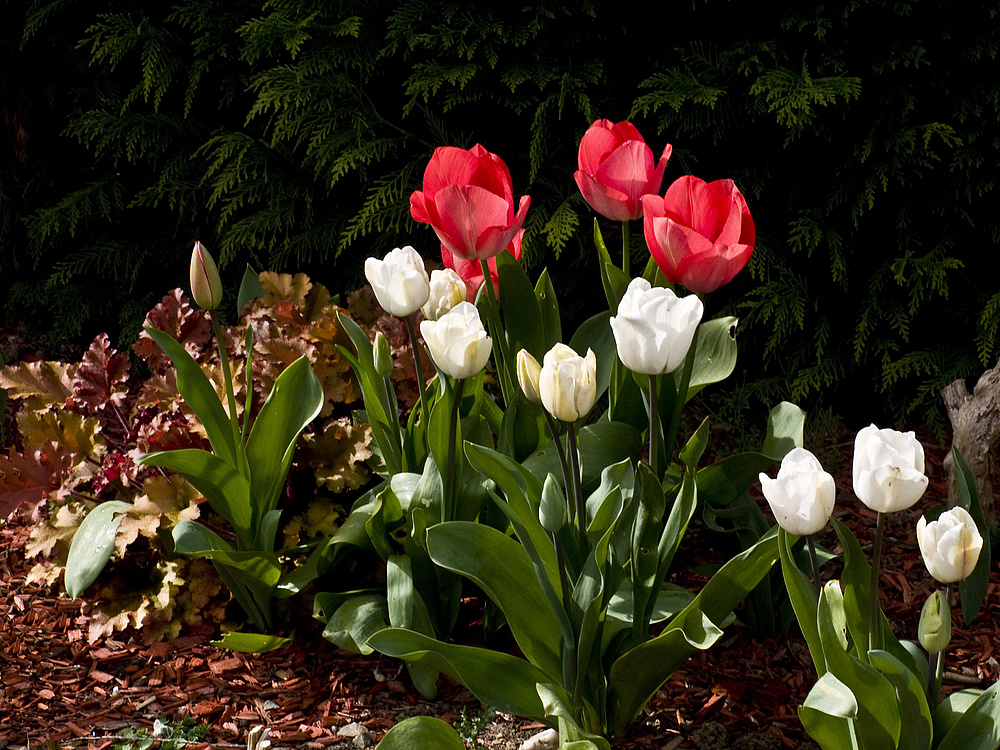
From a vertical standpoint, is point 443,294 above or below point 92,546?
above

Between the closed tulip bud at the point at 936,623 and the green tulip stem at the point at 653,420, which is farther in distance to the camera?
the green tulip stem at the point at 653,420

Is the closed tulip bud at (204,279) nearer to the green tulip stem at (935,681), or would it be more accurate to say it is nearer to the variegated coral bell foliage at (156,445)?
the variegated coral bell foliage at (156,445)

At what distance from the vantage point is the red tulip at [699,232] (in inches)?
63.5

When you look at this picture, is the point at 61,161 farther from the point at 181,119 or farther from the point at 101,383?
the point at 101,383

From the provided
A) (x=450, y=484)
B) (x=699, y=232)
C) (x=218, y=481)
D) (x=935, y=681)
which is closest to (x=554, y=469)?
(x=450, y=484)

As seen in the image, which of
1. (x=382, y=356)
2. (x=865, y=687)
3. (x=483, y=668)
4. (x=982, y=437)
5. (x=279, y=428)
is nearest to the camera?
(x=865, y=687)

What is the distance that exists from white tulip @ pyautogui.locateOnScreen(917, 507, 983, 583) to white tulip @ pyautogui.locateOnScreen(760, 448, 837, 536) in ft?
0.47

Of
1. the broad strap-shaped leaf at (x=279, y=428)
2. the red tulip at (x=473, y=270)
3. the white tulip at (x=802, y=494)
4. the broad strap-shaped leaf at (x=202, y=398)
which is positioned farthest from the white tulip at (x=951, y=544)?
the broad strap-shaped leaf at (x=202, y=398)

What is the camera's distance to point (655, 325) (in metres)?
1.39

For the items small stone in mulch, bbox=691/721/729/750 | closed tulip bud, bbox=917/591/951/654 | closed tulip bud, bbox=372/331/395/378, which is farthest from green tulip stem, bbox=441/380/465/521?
closed tulip bud, bbox=917/591/951/654

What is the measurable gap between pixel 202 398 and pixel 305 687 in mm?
641

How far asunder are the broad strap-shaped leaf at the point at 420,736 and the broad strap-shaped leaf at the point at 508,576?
0.64ft

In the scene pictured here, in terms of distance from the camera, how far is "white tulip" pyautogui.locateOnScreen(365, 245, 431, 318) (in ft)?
5.64

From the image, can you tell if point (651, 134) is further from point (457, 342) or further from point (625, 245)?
point (457, 342)
